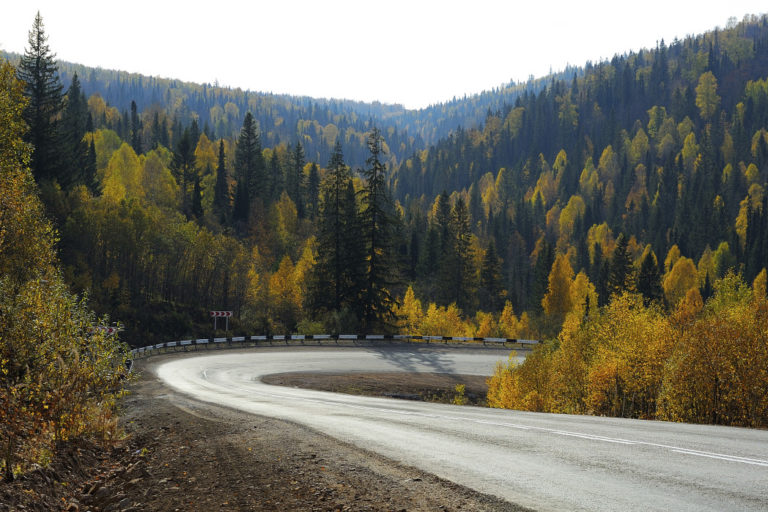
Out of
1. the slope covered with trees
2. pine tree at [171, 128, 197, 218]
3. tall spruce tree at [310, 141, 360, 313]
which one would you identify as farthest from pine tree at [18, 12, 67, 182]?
the slope covered with trees

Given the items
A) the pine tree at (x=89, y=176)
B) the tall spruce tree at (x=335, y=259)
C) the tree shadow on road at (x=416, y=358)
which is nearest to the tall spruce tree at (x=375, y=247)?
the tall spruce tree at (x=335, y=259)

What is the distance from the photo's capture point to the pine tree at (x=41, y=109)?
55.2 m

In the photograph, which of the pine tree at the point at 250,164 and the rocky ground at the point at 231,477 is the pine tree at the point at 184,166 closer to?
the pine tree at the point at 250,164

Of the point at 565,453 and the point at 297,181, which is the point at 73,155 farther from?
the point at 565,453

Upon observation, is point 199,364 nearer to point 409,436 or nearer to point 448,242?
point 409,436

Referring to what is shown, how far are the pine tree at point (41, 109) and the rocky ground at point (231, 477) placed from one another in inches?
2113

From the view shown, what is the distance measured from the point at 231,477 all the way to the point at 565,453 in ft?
18.2

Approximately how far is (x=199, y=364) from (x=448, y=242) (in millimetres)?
65646

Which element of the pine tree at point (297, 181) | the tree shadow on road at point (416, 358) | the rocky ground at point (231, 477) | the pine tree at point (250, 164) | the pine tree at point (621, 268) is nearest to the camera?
the rocky ground at point (231, 477)

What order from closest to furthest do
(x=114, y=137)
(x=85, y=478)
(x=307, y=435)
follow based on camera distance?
(x=85, y=478) < (x=307, y=435) < (x=114, y=137)

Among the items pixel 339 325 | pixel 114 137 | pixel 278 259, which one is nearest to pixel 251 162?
pixel 278 259

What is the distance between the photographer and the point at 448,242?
319ft

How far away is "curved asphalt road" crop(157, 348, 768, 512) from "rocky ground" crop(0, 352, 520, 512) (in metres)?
0.65

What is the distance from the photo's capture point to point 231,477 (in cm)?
870
